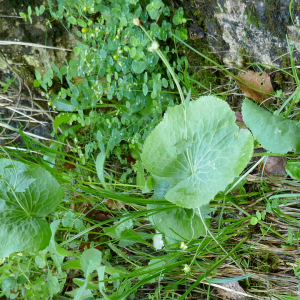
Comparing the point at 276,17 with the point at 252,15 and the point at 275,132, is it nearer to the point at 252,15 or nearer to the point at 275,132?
the point at 252,15

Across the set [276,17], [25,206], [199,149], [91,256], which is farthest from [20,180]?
[276,17]

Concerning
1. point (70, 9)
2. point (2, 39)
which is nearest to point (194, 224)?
point (70, 9)

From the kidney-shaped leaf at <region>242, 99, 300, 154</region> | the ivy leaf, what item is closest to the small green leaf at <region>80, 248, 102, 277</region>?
the ivy leaf

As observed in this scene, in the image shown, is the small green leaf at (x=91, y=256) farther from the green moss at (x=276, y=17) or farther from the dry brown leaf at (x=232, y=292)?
the green moss at (x=276, y=17)

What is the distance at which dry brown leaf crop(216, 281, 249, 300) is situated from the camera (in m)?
1.13

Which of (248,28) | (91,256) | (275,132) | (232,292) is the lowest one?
(232,292)

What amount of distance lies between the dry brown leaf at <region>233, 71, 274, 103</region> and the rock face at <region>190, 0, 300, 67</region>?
0.06 m

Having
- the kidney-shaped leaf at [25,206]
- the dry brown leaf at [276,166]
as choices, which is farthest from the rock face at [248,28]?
the kidney-shaped leaf at [25,206]

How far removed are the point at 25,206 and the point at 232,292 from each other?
793 millimetres

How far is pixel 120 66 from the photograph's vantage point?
121cm

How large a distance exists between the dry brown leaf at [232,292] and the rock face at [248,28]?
0.80 metres

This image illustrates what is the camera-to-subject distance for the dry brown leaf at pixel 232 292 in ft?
3.72

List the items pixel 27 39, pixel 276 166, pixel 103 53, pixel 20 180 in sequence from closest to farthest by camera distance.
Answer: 1. pixel 20 180
2. pixel 276 166
3. pixel 103 53
4. pixel 27 39

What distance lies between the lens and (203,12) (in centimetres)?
121
